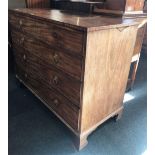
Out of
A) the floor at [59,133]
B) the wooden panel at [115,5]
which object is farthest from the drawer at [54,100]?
the wooden panel at [115,5]

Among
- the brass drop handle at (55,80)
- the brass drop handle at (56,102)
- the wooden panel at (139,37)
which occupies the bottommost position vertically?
the brass drop handle at (56,102)

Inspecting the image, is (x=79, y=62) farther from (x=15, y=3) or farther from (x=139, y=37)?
(x=15, y=3)

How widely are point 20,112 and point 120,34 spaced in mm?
1115

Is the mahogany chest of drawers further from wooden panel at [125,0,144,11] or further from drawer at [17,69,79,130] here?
wooden panel at [125,0,144,11]

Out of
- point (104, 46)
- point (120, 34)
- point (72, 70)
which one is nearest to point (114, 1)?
point (120, 34)

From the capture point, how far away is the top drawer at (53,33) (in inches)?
37.6

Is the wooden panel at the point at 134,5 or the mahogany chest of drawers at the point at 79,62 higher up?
the wooden panel at the point at 134,5

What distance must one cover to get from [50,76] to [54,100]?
19 centimetres

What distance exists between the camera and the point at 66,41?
103 centimetres

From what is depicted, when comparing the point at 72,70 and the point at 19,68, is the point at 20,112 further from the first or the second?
the point at 72,70

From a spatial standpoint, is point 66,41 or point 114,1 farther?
point 114,1

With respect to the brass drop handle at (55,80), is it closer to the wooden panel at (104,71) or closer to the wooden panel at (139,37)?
the wooden panel at (104,71)

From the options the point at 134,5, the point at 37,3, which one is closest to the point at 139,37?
the point at 134,5

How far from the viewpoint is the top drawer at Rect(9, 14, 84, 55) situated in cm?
95
